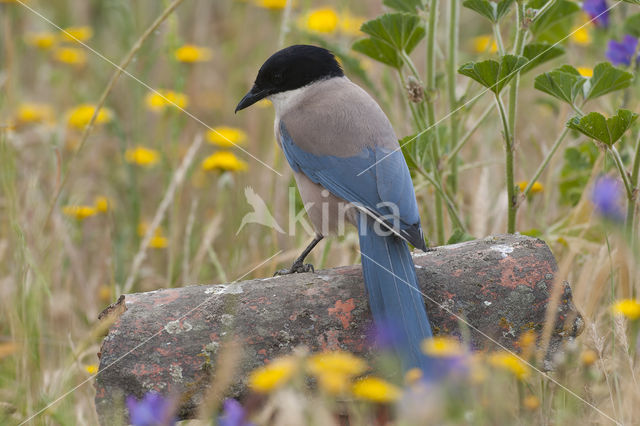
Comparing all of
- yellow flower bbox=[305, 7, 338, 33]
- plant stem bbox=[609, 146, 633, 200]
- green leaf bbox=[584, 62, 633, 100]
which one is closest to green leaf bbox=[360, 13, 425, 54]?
green leaf bbox=[584, 62, 633, 100]

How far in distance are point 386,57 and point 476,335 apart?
1.36m

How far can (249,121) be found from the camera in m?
5.81

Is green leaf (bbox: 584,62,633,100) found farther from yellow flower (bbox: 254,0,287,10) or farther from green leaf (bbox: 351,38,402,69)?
yellow flower (bbox: 254,0,287,10)

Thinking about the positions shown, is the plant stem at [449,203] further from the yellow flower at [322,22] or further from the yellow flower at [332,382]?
the yellow flower at [322,22]

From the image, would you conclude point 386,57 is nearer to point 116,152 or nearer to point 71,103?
point 116,152

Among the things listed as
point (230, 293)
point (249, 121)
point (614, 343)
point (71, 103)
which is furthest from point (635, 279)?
point (71, 103)

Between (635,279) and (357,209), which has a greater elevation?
(357,209)

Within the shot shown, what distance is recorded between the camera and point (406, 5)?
339 cm

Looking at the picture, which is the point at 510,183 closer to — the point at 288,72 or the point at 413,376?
the point at 288,72

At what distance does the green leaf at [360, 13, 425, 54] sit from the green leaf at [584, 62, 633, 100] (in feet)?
2.18

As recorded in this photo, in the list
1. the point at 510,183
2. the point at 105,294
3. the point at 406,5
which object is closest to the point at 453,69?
the point at 406,5

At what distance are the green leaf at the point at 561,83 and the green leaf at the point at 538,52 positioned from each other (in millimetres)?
85

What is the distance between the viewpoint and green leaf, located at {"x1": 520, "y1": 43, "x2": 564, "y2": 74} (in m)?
2.97

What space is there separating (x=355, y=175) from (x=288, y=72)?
86 cm
